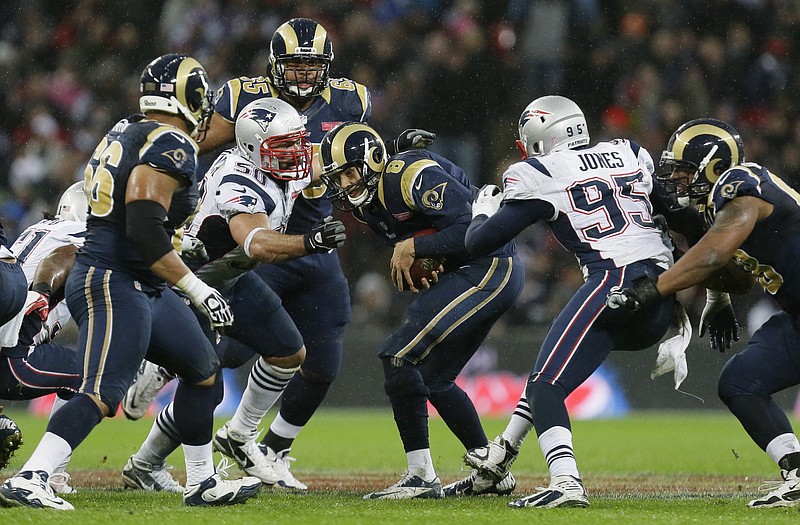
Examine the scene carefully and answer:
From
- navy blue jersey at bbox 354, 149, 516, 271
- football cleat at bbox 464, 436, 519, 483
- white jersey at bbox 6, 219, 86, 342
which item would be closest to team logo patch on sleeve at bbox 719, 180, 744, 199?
navy blue jersey at bbox 354, 149, 516, 271

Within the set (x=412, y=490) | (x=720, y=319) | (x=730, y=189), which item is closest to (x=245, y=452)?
(x=412, y=490)

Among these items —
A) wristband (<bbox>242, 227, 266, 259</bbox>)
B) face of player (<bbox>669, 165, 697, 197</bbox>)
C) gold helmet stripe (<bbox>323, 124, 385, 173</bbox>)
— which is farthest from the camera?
gold helmet stripe (<bbox>323, 124, 385, 173</bbox>)

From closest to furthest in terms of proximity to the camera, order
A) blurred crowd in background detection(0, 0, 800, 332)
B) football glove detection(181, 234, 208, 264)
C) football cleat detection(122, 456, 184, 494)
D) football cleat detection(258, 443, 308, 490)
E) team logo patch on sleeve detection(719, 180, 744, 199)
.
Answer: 1. team logo patch on sleeve detection(719, 180, 744, 199)
2. football glove detection(181, 234, 208, 264)
3. football cleat detection(122, 456, 184, 494)
4. football cleat detection(258, 443, 308, 490)
5. blurred crowd in background detection(0, 0, 800, 332)

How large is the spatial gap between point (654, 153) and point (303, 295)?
24.2ft

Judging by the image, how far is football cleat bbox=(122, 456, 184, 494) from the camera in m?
6.32

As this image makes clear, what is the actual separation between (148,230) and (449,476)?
3.12m

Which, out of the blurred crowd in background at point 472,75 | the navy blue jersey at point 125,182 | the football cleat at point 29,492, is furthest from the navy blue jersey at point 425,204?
the blurred crowd in background at point 472,75

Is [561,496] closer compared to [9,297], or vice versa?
[561,496]

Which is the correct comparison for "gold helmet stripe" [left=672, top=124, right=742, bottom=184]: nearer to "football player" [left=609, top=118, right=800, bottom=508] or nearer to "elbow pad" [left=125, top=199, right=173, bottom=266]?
"football player" [left=609, top=118, right=800, bottom=508]

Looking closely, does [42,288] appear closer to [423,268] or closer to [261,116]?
[261,116]

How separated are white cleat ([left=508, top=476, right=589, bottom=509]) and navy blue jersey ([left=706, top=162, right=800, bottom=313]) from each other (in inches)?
51.2

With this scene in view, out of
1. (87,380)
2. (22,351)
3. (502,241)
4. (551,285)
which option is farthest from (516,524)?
(551,285)

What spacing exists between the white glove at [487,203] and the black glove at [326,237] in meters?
0.69

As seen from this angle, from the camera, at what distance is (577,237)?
18.0 feet
